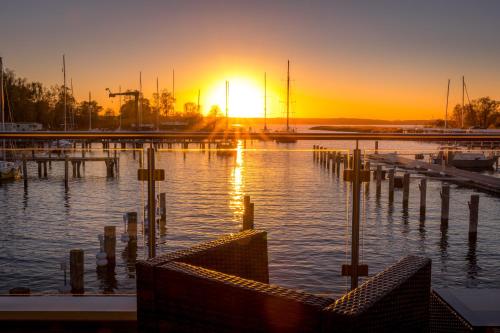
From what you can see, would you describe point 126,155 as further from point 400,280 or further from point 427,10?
point 400,280

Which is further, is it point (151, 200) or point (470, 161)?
point (470, 161)

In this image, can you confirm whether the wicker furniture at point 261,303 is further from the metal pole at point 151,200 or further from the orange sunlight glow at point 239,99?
the orange sunlight glow at point 239,99

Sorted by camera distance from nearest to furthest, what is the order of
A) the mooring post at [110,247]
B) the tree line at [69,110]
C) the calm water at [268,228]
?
the mooring post at [110,247]
the calm water at [268,228]
the tree line at [69,110]

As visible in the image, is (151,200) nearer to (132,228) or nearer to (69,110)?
(132,228)

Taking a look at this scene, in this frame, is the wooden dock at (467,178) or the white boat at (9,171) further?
the white boat at (9,171)

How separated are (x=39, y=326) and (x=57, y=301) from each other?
0.15 m

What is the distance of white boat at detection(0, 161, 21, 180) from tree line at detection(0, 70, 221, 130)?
20.9 meters

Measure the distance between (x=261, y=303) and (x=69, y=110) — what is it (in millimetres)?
65206

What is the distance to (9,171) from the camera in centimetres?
2594

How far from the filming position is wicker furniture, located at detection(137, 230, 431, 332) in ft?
4.51

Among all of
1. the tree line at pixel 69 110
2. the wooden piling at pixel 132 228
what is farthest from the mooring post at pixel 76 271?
the tree line at pixel 69 110

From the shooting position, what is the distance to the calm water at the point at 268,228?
10.5 metres

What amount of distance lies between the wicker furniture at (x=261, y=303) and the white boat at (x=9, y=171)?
26784 millimetres

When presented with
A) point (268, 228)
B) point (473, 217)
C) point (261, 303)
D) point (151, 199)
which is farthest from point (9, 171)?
point (261, 303)
